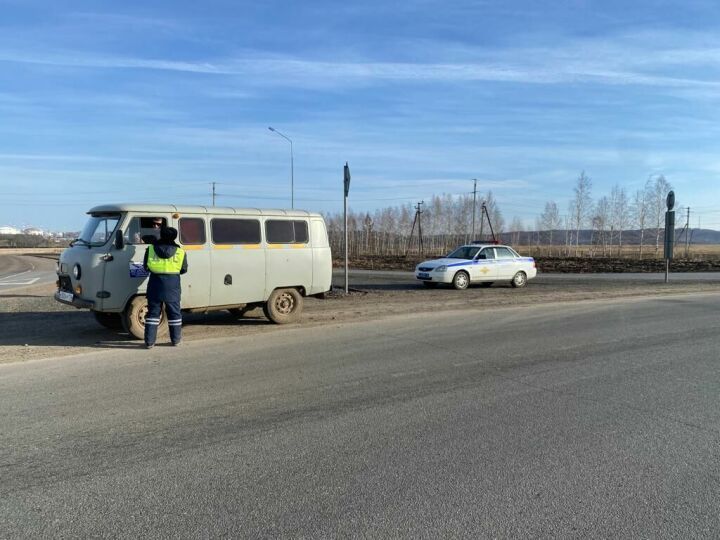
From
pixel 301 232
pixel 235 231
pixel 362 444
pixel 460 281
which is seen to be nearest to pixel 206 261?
pixel 235 231

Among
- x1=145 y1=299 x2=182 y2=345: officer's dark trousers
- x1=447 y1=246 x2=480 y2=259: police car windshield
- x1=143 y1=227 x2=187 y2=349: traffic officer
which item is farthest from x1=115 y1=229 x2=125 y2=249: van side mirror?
x1=447 y1=246 x2=480 y2=259: police car windshield

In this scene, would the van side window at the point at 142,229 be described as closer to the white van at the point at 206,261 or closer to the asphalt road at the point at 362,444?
the white van at the point at 206,261

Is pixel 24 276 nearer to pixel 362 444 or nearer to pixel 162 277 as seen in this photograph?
pixel 162 277

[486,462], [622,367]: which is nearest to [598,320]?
[622,367]

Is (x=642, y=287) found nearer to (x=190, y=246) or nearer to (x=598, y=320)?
(x=598, y=320)

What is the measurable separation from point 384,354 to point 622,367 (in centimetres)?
330

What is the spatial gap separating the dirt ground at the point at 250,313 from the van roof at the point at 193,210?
224 cm

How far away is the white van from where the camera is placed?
9.26 meters

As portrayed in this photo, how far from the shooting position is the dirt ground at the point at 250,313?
9.24 m

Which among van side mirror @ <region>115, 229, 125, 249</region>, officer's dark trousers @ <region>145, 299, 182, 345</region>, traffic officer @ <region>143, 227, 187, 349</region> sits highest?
van side mirror @ <region>115, 229, 125, 249</region>

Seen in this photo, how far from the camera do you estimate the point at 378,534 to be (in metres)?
3.24

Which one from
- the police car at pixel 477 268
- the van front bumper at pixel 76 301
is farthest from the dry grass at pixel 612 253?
the van front bumper at pixel 76 301

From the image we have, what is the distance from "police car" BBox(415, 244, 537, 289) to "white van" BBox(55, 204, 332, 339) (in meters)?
8.85

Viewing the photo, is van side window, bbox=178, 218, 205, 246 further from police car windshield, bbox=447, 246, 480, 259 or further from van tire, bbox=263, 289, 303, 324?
police car windshield, bbox=447, 246, 480, 259
